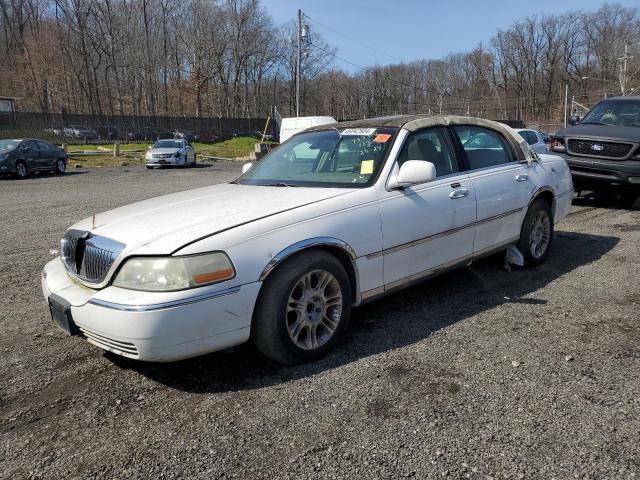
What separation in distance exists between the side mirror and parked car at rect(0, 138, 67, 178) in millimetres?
18479

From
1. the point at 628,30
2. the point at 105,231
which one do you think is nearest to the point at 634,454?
the point at 105,231

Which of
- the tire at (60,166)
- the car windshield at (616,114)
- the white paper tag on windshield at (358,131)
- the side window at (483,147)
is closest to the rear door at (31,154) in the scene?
the tire at (60,166)

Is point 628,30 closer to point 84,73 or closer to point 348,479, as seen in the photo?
point 84,73

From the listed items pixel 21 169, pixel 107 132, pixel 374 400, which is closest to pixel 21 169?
pixel 21 169

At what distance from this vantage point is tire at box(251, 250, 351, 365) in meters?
3.09

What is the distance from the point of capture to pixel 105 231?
10.8 feet

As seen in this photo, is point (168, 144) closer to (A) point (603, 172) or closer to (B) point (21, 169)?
(B) point (21, 169)

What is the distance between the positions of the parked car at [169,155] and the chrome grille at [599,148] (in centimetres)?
1842

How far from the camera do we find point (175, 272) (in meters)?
2.84

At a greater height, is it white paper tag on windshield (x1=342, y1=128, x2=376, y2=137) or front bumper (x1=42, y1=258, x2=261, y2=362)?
white paper tag on windshield (x1=342, y1=128, x2=376, y2=137)

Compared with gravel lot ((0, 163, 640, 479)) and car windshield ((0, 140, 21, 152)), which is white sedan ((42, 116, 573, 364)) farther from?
car windshield ((0, 140, 21, 152))

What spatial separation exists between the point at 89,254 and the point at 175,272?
714 millimetres

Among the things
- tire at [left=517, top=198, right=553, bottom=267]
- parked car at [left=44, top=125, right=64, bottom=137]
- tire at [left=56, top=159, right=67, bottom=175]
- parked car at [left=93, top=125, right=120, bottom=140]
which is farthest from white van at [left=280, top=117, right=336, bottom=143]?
parked car at [left=44, top=125, right=64, bottom=137]

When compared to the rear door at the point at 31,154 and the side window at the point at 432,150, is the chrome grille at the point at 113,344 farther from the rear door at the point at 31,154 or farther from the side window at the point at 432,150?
the rear door at the point at 31,154
